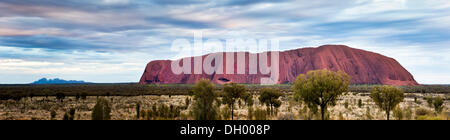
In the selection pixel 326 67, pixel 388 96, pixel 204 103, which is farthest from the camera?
pixel 326 67

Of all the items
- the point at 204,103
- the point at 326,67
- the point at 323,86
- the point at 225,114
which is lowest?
the point at 225,114

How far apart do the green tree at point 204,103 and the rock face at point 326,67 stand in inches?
5123

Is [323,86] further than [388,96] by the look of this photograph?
No

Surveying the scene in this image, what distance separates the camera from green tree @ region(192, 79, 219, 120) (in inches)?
805

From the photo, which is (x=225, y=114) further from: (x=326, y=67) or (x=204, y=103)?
(x=326, y=67)

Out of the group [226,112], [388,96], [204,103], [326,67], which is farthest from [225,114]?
[326,67]

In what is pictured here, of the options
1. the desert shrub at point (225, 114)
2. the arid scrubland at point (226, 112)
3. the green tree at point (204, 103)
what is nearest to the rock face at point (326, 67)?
the arid scrubland at point (226, 112)

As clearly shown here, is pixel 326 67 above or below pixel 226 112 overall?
above

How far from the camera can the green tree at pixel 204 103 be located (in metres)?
20.5

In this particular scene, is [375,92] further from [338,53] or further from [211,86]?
[338,53]

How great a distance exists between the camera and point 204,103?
69.9 feet

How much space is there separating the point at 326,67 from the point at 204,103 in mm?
144856

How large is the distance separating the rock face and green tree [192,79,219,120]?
130 m
